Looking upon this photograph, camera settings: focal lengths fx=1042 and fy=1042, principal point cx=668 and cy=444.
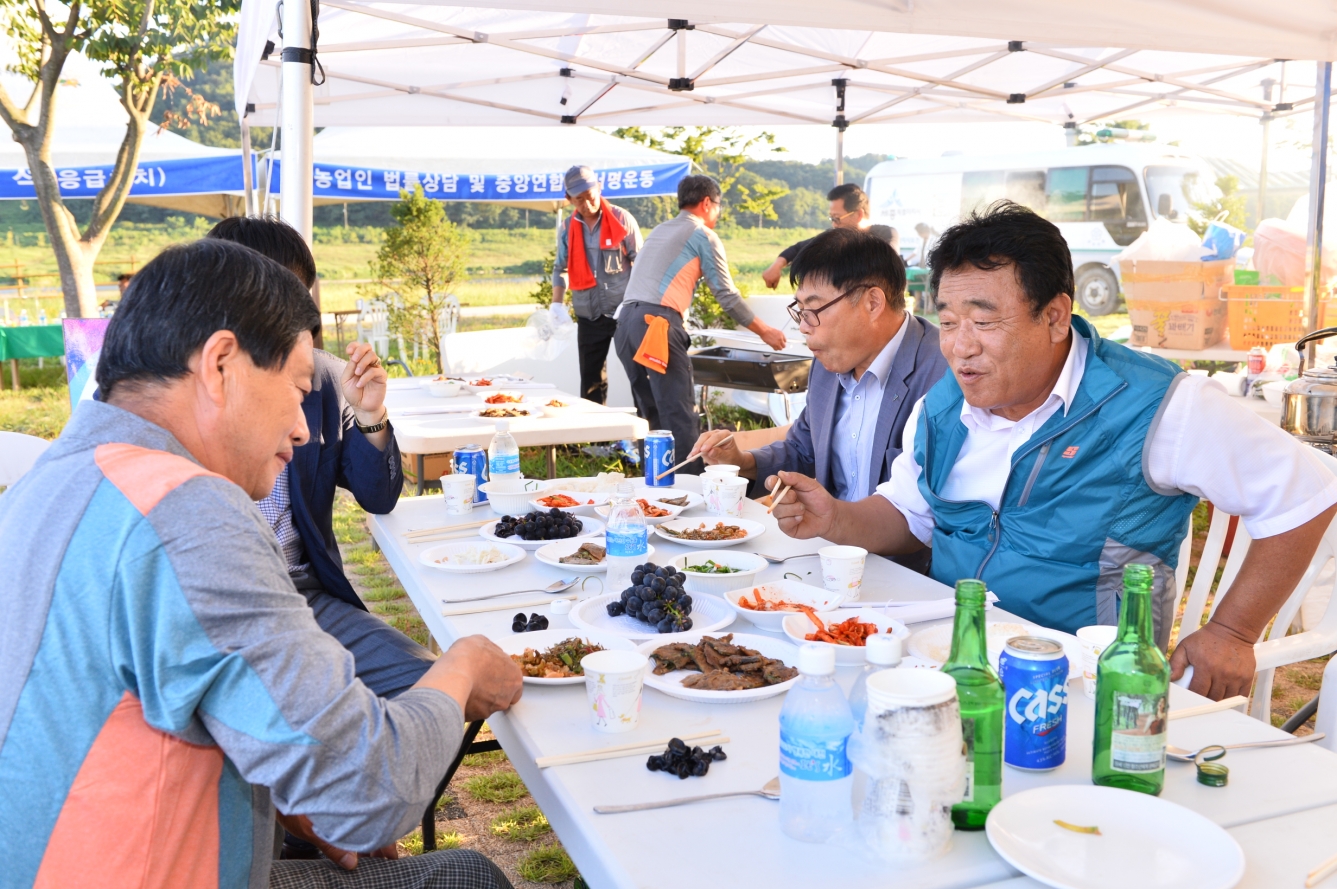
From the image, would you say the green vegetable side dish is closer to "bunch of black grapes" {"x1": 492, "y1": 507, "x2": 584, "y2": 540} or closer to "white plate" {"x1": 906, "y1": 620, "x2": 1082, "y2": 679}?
"bunch of black grapes" {"x1": 492, "y1": 507, "x2": 584, "y2": 540}

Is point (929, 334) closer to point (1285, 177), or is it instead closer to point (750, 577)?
point (750, 577)

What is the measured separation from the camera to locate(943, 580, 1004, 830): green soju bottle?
1.16 meters

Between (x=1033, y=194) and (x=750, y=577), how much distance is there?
559 inches

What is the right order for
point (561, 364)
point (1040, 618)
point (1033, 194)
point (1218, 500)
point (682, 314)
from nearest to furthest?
point (1218, 500)
point (1040, 618)
point (682, 314)
point (561, 364)
point (1033, 194)

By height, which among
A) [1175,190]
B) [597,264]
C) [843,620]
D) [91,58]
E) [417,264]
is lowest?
[843,620]

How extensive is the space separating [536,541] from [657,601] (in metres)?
0.68

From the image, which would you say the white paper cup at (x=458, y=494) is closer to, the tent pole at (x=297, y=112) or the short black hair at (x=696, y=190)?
the tent pole at (x=297, y=112)

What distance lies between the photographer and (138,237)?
25.3 metres

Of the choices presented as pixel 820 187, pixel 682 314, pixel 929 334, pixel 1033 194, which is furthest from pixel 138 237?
pixel 929 334

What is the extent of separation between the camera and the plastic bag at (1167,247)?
247 inches

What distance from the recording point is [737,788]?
1303 millimetres

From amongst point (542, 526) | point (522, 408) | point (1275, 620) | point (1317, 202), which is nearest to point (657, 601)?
point (542, 526)

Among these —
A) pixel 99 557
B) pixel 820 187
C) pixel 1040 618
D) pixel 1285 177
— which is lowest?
pixel 1040 618

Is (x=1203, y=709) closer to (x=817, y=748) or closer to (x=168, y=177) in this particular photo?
(x=817, y=748)
